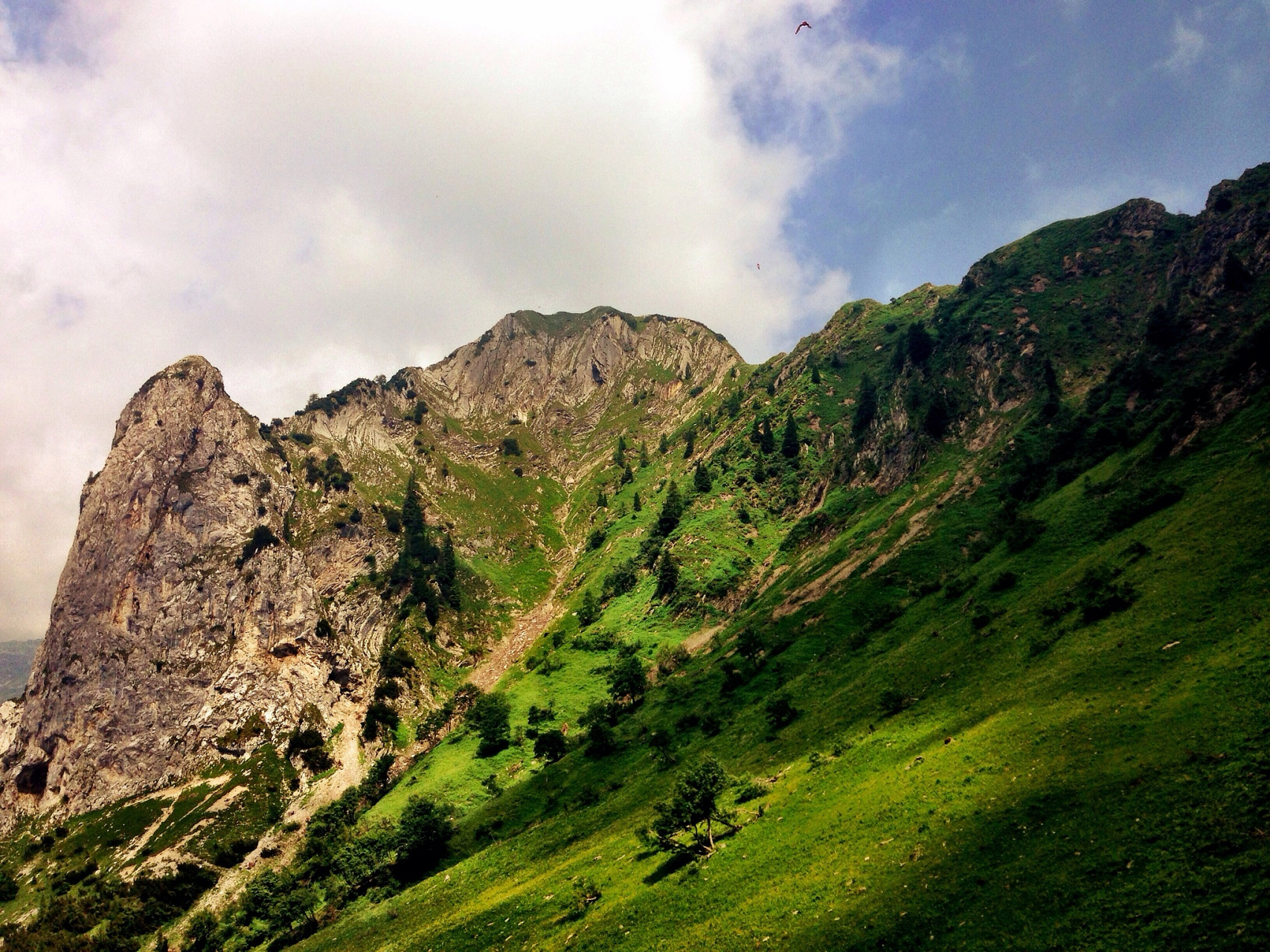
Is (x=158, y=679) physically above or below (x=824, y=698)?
above

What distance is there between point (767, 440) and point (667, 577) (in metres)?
64.1

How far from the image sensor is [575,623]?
170 metres

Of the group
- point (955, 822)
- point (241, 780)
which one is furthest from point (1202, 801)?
point (241, 780)

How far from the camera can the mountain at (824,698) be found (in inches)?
1198

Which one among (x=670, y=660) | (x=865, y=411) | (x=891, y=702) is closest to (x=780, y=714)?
(x=891, y=702)

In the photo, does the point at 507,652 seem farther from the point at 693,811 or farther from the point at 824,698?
the point at 693,811

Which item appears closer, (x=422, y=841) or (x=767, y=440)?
(x=422, y=841)

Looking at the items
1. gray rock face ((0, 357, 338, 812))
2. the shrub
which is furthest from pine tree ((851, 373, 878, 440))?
gray rock face ((0, 357, 338, 812))

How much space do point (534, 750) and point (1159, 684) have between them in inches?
3771

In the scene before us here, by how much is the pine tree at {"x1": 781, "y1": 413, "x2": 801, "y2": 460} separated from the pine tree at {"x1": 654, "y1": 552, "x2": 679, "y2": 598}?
172 ft

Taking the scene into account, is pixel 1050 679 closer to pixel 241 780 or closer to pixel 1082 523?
pixel 1082 523

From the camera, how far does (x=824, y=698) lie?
7469cm

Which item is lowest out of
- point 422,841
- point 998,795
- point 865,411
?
point 998,795

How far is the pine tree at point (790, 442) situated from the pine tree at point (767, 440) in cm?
326
